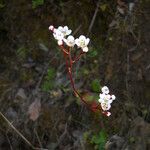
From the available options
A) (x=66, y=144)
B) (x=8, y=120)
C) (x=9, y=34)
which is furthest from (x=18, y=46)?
(x=66, y=144)

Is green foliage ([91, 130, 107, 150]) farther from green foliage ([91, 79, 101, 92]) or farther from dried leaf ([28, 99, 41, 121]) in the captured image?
dried leaf ([28, 99, 41, 121])

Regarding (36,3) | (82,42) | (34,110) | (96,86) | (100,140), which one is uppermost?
(82,42)

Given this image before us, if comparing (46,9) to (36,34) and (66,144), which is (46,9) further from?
(66,144)

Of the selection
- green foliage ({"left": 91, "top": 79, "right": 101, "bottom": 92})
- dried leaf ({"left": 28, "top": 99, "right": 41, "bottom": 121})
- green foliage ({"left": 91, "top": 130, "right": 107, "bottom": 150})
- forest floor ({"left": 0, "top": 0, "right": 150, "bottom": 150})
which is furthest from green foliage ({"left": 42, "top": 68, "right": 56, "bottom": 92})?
green foliage ({"left": 91, "top": 130, "right": 107, "bottom": 150})

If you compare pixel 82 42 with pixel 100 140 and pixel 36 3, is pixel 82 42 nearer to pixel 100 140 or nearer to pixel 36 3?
pixel 100 140

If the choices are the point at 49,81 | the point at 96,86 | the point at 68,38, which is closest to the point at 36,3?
the point at 49,81
